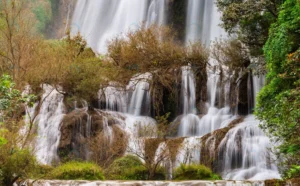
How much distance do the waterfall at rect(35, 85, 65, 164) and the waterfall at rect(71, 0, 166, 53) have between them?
35.4 feet

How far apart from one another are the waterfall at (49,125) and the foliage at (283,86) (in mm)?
9281

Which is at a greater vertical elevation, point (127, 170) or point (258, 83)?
point (258, 83)

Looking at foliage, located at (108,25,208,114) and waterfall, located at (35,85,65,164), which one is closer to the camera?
waterfall, located at (35,85,65,164)

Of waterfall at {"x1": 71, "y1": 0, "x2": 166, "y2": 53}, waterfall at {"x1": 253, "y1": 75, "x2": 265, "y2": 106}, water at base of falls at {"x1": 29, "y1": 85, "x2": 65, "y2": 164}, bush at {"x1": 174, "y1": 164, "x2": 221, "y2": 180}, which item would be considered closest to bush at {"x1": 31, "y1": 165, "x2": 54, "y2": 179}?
water at base of falls at {"x1": 29, "y1": 85, "x2": 65, "y2": 164}

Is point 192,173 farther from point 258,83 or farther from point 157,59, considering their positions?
point 157,59

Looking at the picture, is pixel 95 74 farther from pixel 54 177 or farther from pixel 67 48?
pixel 54 177

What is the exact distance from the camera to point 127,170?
548 inches

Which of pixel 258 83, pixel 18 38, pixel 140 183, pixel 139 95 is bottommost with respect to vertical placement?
pixel 140 183

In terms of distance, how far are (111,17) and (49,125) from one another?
61.3 feet

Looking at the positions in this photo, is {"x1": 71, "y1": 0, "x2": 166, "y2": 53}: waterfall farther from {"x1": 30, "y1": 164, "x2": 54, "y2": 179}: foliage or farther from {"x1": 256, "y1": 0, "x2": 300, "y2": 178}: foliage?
{"x1": 256, "y1": 0, "x2": 300, "y2": 178}: foliage

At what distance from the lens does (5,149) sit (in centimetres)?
1012

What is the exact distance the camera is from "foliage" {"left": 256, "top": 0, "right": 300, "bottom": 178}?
9.98 m

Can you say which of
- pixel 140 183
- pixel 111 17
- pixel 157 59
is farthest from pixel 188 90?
pixel 111 17

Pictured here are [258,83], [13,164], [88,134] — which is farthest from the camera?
[258,83]
